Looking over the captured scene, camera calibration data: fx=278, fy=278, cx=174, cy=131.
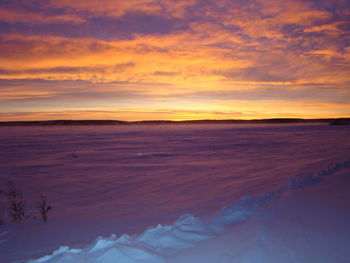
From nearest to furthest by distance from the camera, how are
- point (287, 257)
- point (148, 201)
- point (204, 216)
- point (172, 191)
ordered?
point (287, 257), point (204, 216), point (148, 201), point (172, 191)

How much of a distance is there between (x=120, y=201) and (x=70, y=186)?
2.42 meters

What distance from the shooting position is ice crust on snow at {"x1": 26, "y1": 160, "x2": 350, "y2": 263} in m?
3.04

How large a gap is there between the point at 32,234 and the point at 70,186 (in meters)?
3.71

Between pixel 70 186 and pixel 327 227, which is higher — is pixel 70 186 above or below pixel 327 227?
below

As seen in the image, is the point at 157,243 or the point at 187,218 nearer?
the point at 157,243

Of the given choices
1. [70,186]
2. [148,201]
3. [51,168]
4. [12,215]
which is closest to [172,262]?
[148,201]

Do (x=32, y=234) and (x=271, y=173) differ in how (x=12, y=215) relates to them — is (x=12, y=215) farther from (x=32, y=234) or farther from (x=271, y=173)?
(x=271, y=173)

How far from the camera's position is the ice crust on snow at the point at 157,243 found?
304 centimetres

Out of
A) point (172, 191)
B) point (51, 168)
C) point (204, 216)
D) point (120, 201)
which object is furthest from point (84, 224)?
point (51, 168)

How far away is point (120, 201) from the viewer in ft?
20.5

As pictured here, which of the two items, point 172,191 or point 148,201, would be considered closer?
A: point 148,201

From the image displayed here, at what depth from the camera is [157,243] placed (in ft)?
11.4

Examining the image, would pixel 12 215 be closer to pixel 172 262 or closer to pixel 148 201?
pixel 148 201

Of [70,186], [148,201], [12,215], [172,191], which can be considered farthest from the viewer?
[70,186]
